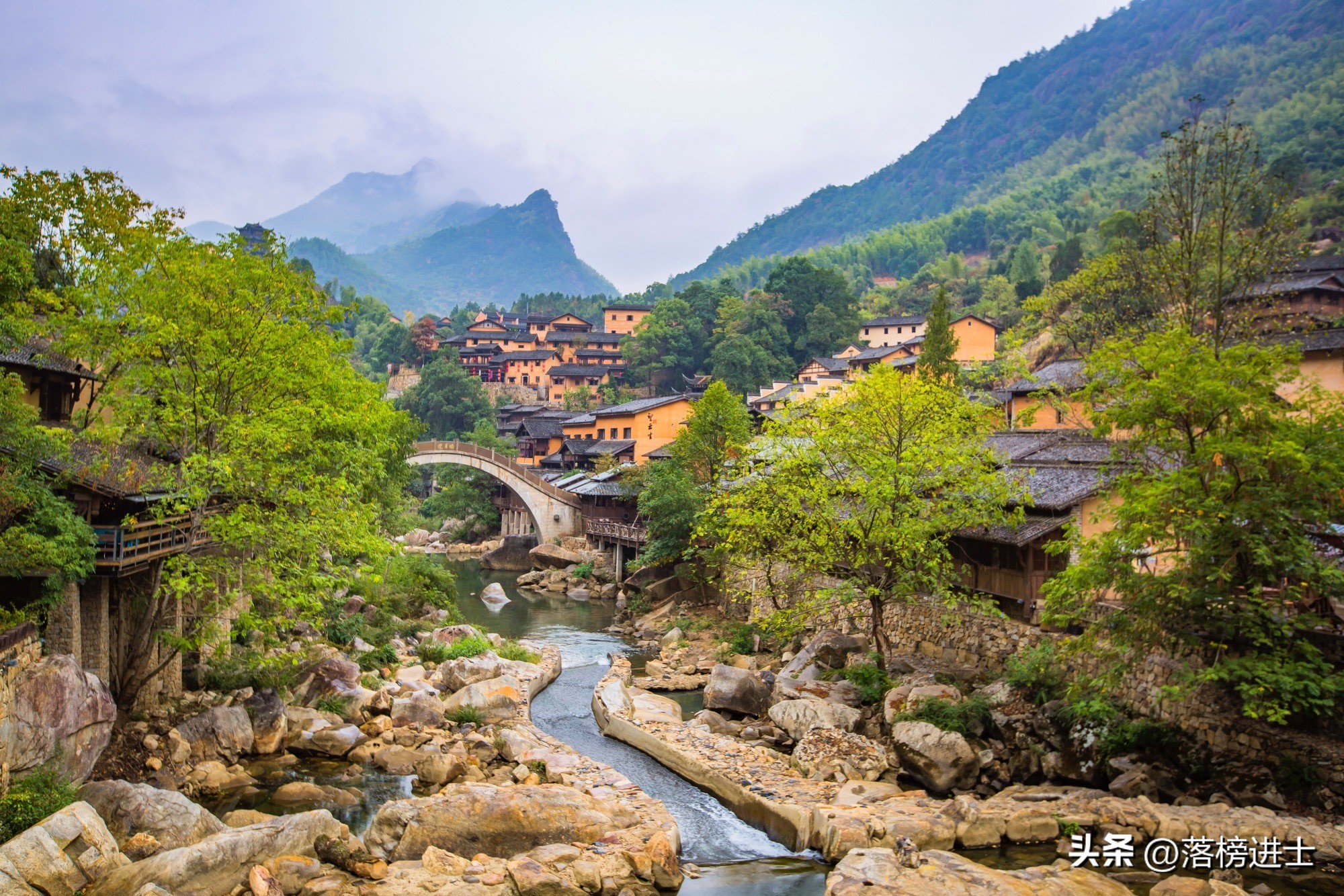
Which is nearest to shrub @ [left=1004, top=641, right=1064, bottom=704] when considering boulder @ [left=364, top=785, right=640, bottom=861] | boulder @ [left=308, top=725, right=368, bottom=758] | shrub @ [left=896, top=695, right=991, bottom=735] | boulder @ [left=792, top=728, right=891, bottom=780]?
shrub @ [left=896, top=695, right=991, bottom=735]

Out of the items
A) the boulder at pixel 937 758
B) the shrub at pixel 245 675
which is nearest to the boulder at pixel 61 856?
the shrub at pixel 245 675

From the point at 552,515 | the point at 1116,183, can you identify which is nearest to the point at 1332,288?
the point at 552,515

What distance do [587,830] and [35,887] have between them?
6365 mm

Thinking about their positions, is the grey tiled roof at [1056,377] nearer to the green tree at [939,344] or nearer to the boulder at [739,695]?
the green tree at [939,344]

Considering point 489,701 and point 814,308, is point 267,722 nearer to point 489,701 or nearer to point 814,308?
point 489,701

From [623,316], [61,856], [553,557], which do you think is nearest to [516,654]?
[61,856]

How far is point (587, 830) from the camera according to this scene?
12758 millimetres

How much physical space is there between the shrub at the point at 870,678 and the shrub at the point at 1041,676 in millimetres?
2576

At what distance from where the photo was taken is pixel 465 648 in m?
24.2

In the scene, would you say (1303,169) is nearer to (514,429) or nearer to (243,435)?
(514,429)

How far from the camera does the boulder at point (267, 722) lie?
16.3 meters

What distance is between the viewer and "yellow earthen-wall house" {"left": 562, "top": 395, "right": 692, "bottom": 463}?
167 ft

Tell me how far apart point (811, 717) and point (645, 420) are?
116ft

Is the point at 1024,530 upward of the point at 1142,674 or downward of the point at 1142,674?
upward
